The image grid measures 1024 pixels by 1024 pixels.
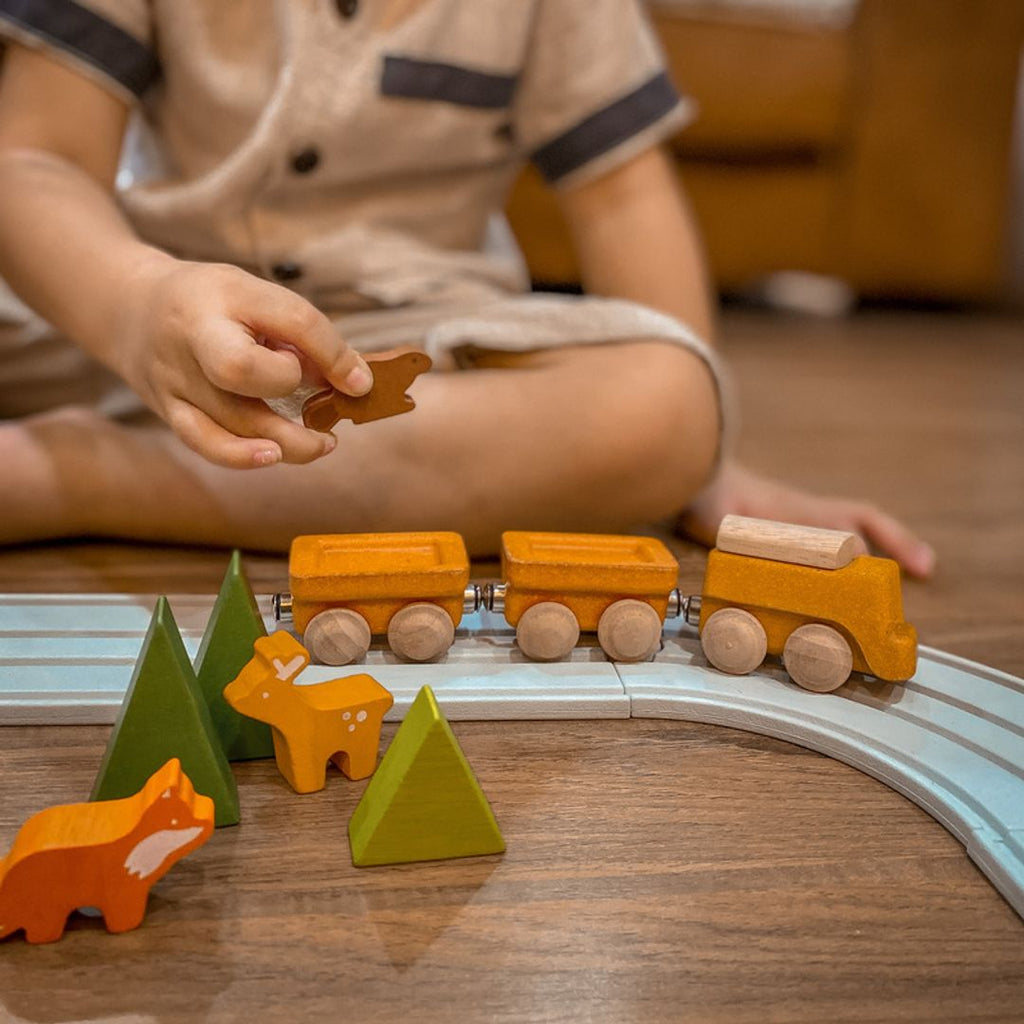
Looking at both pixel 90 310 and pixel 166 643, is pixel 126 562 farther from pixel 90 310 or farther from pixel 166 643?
pixel 166 643

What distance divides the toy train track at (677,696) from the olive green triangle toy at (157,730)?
0.09 m

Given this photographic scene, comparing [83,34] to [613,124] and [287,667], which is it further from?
[287,667]

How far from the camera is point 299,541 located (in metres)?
0.56

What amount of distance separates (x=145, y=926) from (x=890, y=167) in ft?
5.88

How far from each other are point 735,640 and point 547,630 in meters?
0.10

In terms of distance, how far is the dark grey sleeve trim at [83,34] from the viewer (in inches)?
27.7

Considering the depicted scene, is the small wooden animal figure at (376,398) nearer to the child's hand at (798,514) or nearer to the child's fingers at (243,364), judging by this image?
the child's fingers at (243,364)

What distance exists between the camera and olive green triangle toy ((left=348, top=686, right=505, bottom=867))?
1.39 feet

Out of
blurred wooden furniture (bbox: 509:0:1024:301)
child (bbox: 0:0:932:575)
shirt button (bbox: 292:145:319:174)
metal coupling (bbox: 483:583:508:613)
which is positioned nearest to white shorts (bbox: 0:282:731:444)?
child (bbox: 0:0:932:575)

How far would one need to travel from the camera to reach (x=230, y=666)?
0.50 m

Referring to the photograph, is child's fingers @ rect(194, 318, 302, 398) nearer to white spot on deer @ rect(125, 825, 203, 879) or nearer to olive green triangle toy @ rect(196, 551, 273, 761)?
olive green triangle toy @ rect(196, 551, 273, 761)

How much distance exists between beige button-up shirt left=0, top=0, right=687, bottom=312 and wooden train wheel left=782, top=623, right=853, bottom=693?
0.41m

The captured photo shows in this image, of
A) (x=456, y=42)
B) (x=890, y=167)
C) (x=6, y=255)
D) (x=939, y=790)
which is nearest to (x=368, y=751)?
(x=939, y=790)

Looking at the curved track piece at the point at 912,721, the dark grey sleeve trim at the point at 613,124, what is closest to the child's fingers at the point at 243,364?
the curved track piece at the point at 912,721
